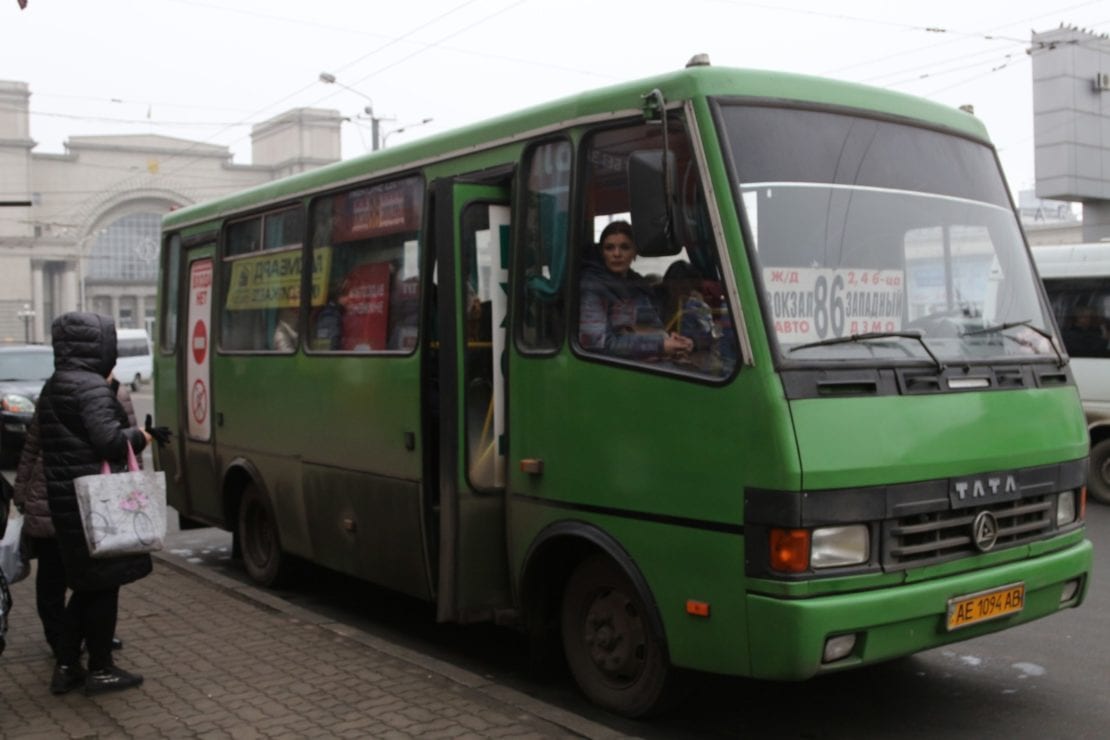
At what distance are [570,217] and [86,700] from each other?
324 centimetres

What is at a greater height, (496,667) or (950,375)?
(950,375)

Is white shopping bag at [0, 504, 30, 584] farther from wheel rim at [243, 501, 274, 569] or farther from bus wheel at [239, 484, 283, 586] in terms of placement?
wheel rim at [243, 501, 274, 569]

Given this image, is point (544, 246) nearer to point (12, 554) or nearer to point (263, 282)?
Answer: point (12, 554)

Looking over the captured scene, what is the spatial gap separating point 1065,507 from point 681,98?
2.54 metres

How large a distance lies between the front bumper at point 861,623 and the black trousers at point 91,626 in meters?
3.11

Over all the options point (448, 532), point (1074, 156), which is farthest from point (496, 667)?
point (1074, 156)

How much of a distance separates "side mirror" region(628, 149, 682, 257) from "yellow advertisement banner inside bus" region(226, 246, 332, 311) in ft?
10.9

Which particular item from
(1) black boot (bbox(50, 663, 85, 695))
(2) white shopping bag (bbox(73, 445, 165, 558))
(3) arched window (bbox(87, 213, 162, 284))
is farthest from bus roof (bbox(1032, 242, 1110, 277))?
(3) arched window (bbox(87, 213, 162, 284))

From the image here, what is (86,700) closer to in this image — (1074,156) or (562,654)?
(562,654)

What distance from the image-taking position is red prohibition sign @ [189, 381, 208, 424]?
31.2ft

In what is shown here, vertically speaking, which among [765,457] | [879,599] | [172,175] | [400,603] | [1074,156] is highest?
[172,175]

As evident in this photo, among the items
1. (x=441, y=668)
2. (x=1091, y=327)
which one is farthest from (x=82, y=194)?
(x=441, y=668)

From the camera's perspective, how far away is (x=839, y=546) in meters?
4.58

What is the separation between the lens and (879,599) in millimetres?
4598
